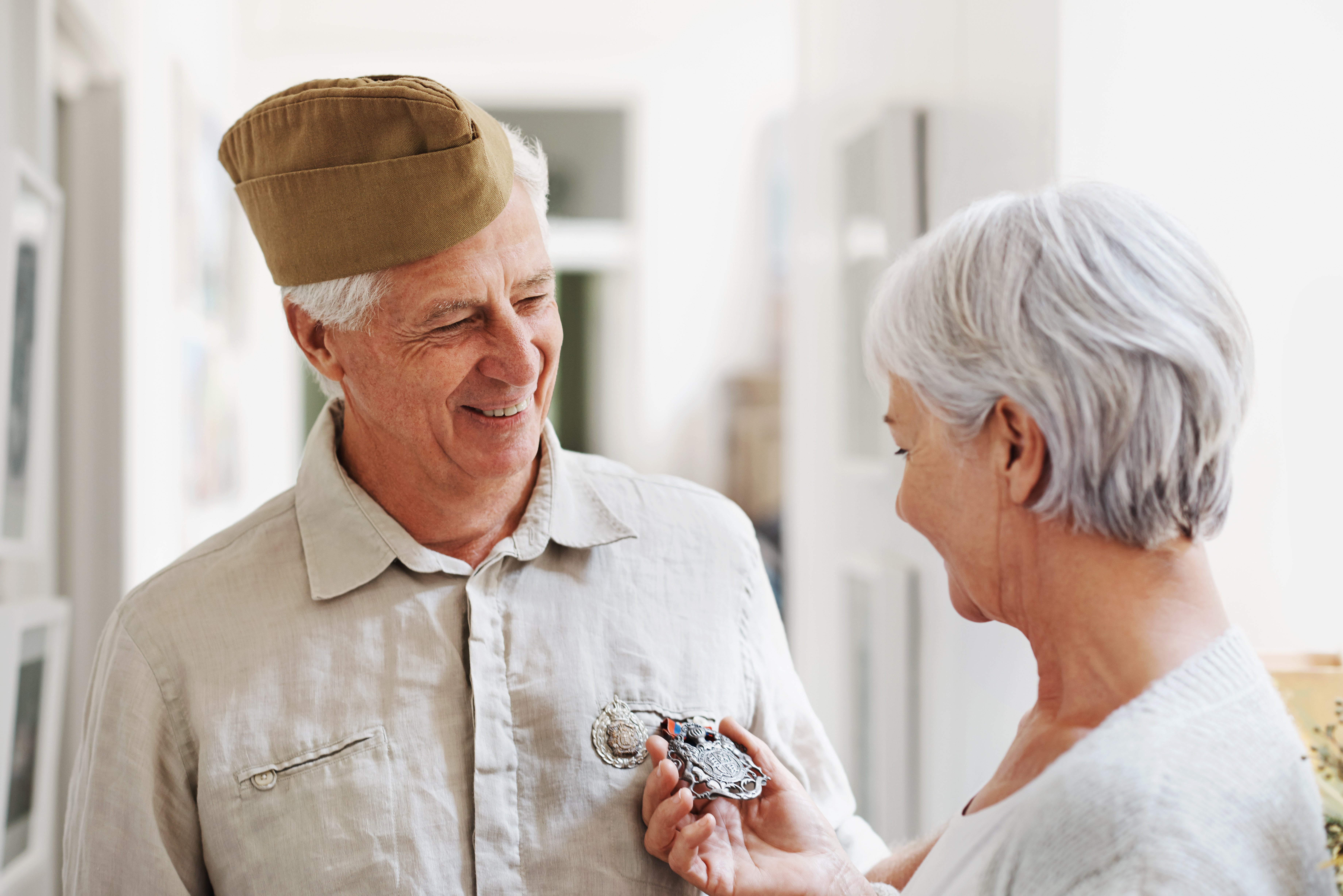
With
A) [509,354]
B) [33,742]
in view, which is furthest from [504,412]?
[33,742]

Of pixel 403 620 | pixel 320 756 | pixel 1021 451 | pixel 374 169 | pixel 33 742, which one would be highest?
pixel 374 169

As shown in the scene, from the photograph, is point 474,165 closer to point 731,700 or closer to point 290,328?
point 290,328

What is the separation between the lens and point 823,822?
112 cm

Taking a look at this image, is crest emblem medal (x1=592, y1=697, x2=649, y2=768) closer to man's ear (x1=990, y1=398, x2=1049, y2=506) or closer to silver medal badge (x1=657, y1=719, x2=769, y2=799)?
silver medal badge (x1=657, y1=719, x2=769, y2=799)

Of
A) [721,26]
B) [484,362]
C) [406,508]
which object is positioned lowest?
[406,508]

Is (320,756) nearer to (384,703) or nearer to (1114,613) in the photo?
(384,703)

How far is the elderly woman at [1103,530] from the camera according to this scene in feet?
2.38

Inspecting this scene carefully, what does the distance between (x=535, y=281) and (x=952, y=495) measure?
1.70 ft

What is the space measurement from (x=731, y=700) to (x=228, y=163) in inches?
32.1

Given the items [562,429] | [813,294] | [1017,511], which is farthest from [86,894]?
[562,429]

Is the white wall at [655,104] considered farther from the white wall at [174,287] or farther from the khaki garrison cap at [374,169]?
the khaki garrison cap at [374,169]

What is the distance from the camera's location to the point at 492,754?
1104mm

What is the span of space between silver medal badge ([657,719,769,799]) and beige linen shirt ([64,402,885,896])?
0.06m

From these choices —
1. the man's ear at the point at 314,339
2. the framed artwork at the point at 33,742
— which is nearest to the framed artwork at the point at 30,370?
the framed artwork at the point at 33,742
